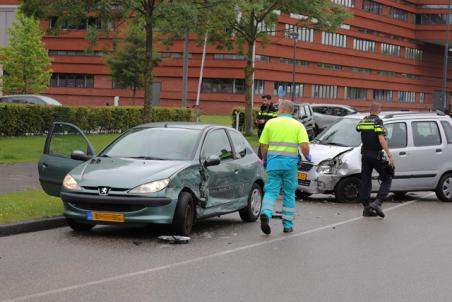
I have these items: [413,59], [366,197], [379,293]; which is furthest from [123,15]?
[413,59]

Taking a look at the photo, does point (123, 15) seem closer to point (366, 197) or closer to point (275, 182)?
point (366, 197)

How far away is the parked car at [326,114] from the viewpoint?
37250mm

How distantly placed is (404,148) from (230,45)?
76.1ft

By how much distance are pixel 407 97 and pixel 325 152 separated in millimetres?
85378

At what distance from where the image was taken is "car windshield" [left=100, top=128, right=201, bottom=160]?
1056 centimetres

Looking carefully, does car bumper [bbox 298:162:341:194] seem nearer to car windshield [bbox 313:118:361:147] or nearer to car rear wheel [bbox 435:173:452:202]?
car windshield [bbox 313:118:361:147]

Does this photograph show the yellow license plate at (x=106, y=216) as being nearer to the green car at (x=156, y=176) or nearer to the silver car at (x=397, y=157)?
the green car at (x=156, y=176)

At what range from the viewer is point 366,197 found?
42.8 feet

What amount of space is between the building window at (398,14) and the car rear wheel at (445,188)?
260 ft

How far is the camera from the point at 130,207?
9555 millimetres

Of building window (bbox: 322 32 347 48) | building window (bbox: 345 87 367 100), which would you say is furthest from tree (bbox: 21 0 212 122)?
building window (bbox: 345 87 367 100)

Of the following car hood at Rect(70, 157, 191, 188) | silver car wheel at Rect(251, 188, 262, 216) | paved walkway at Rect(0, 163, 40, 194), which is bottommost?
paved walkway at Rect(0, 163, 40, 194)

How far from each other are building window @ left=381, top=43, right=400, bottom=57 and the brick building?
4.6 inches

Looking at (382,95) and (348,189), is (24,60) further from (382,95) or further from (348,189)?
(382,95)
